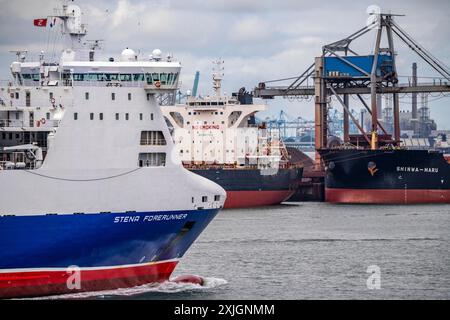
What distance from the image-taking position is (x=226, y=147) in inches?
3588

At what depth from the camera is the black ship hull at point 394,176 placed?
3506 inches

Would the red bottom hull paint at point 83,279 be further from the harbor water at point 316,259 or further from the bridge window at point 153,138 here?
the bridge window at point 153,138

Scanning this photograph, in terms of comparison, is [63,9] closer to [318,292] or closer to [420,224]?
[318,292]

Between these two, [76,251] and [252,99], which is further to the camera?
[252,99]

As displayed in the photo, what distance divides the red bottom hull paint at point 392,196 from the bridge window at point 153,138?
51.9 m

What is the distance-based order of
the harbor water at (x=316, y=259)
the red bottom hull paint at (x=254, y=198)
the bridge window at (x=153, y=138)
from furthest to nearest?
the red bottom hull paint at (x=254, y=198)
the harbor water at (x=316, y=259)
the bridge window at (x=153, y=138)

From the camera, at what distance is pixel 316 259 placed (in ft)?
159

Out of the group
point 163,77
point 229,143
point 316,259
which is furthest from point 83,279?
point 229,143

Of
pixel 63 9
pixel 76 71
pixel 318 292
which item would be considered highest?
pixel 63 9

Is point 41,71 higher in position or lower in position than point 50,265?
higher

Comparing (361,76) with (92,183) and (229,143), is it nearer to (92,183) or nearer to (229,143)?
(229,143)

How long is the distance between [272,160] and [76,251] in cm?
5578

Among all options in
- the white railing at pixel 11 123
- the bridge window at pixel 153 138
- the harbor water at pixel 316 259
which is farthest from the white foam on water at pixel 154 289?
the white railing at pixel 11 123

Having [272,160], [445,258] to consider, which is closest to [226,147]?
[272,160]
